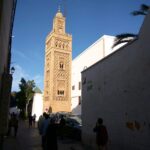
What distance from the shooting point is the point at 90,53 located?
127 ft

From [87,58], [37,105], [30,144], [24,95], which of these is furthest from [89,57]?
[24,95]

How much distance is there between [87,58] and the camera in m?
39.8

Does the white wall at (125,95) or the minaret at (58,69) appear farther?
the minaret at (58,69)

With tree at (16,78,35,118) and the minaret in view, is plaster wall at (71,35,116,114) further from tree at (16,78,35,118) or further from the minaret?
tree at (16,78,35,118)

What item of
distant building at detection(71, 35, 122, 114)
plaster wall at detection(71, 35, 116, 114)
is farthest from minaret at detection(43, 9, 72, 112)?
plaster wall at detection(71, 35, 116, 114)

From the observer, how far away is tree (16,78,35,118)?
6122cm

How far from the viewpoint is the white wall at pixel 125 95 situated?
31.8 feet

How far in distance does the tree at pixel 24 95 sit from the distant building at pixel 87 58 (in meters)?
18.3

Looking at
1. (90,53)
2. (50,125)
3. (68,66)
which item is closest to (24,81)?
(68,66)

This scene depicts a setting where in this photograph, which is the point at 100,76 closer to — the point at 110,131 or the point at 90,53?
the point at 110,131

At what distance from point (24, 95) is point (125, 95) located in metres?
52.2

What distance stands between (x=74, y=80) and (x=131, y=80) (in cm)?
3522

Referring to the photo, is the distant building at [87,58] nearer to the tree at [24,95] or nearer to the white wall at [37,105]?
the white wall at [37,105]

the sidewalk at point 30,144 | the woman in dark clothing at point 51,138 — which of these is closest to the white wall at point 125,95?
the sidewalk at point 30,144
